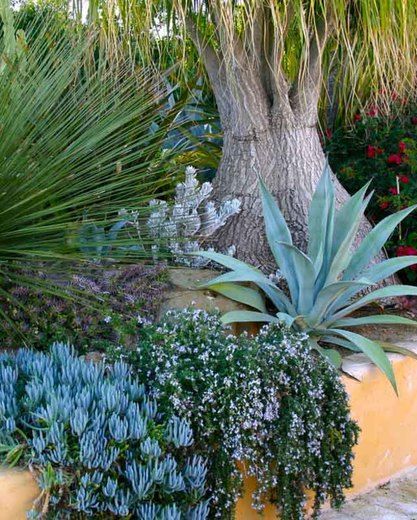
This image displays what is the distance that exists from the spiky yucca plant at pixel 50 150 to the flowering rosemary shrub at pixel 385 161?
1939mm

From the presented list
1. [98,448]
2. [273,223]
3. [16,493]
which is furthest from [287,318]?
[16,493]

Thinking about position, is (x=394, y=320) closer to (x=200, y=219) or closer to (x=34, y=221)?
(x=200, y=219)

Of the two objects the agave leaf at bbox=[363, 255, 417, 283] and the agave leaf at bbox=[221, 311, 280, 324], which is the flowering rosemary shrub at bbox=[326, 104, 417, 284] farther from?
the agave leaf at bbox=[221, 311, 280, 324]

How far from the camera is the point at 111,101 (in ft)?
11.9

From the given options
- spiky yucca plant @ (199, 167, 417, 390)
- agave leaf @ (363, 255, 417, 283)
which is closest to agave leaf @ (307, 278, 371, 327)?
spiky yucca plant @ (199, 167, 417, 390)

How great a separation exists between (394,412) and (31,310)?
5.99 feet

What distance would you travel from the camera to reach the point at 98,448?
2.47 meters

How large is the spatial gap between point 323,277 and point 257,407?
3.64 ft

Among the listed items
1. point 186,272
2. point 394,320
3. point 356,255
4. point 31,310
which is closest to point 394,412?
point 394,320

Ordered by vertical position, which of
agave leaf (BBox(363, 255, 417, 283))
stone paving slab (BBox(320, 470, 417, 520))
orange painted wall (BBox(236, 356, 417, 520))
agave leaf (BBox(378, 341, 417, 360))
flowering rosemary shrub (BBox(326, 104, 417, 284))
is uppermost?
flowering rosemary shrub (BBox(326, 104, 417, 284))

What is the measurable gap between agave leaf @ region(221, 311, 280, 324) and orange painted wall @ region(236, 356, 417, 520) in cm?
51

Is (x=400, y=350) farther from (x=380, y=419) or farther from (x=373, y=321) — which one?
(x=380, y=419)

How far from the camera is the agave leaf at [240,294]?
12.8 feet

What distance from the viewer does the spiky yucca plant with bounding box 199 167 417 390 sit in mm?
3719
